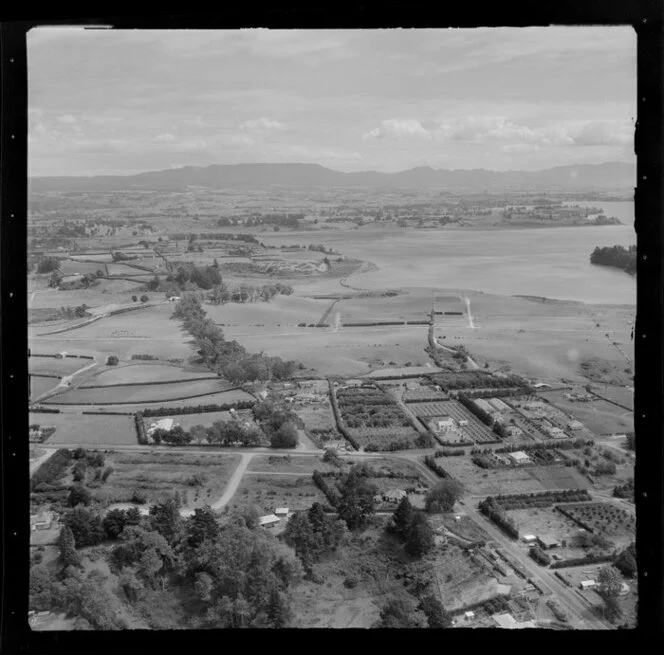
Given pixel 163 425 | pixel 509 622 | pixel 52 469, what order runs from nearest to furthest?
pixel 509 622 < pixel 52 469 < pixel 163 425

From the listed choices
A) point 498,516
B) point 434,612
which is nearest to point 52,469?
point 434,612

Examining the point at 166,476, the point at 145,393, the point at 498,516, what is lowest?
the point at 498,516

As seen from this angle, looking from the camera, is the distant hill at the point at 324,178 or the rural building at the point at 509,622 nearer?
the rural building at the point at 509,622

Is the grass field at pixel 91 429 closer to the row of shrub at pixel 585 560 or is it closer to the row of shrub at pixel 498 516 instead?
the row of shrub at pixel 498 516

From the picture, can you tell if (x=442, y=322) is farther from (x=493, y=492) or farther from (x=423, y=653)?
(x=423, y=653)

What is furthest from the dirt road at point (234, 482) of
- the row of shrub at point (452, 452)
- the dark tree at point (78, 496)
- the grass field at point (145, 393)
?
the row of shrub at point (452, 452)

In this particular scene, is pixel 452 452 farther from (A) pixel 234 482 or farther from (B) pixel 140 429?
(B) pixel 140 429

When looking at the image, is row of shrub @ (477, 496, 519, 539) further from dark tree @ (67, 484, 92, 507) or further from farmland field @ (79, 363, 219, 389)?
dark tree @ (67, 484, 92, 507)
